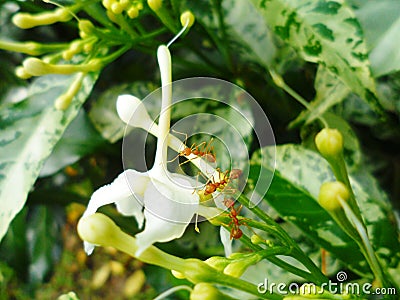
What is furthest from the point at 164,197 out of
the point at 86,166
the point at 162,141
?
the point at 86,166

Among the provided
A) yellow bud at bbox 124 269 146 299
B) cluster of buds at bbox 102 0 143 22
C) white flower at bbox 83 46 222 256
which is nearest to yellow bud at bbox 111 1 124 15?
cluster of buds at bbox 102 0 143 22

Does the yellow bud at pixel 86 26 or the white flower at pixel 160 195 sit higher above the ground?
the white flower at pixel 160 195

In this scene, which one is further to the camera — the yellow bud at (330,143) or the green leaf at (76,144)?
the green leaf at (76,144)

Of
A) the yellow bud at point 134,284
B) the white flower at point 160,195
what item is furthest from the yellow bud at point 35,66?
the yellow bud at point 134,284

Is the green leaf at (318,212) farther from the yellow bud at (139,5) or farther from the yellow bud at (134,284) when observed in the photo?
the yellow bud at (134,284)

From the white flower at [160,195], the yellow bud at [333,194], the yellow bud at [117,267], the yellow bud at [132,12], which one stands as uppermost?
the yellow bud at [333,194]

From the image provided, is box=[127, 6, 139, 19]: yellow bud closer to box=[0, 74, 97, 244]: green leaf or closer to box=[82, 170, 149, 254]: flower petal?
box=[0, 74, 97, 244]: green leaf

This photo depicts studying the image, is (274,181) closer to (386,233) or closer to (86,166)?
(386,233)
